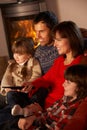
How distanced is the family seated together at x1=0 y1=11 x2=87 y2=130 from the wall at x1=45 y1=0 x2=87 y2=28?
2.01 meters

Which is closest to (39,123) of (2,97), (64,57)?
→ (64,57)

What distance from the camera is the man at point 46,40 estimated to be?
7.60ft

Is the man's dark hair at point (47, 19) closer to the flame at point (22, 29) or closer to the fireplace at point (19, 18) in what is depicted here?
the fireplace at point (19, 18)

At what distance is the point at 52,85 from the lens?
6.84 ft

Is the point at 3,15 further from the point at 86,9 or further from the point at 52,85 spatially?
the point at 52,85

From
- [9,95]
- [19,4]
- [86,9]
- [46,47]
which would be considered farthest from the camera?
[86,9]

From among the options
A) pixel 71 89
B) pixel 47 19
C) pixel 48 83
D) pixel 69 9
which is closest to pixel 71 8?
pixel 69 9

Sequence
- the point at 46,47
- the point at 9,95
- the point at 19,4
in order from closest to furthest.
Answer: the point at 9,95
the point at 46,47
the point at 19,4

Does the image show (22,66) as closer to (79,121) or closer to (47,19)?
(47,19)

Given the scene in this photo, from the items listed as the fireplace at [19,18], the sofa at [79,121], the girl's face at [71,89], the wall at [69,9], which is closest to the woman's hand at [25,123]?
the girl's face at [71,89]

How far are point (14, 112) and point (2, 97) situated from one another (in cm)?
64

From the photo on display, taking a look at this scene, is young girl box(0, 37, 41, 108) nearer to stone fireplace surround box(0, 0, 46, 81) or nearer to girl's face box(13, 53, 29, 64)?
girl's face box(13, 53, 29, 64)

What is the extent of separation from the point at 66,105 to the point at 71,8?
9.48 ft

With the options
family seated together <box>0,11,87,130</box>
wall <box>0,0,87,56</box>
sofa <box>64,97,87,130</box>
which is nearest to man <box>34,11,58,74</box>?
family seated together <box>0,11,87,130</box>
